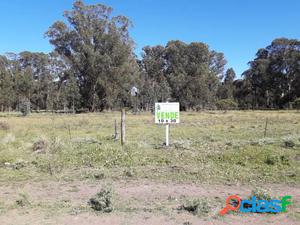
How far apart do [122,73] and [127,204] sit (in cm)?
4530

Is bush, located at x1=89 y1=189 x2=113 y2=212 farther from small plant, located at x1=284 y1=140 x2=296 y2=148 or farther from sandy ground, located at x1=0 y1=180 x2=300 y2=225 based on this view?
small plant, located at x1=284 y1=140 x2=296 y2=148

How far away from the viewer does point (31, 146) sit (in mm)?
11047

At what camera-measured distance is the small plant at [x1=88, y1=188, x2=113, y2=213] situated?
186 inches

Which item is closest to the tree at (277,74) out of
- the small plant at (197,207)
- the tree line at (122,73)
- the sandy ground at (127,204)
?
the tree line at (122,73)

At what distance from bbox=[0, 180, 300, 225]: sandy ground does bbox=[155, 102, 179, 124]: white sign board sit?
4.22m

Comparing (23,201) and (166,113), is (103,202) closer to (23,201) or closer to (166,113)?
(23,201)

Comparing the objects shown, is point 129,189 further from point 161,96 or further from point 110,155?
point 161,96

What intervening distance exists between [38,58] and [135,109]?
3642 cm

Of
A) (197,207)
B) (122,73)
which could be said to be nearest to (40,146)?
(197,207)

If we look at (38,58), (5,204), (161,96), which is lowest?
(5,204)

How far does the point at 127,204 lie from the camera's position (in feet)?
16.6

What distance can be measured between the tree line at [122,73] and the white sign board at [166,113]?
3858 centimetres

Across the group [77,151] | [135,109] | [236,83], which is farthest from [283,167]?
[236,83]

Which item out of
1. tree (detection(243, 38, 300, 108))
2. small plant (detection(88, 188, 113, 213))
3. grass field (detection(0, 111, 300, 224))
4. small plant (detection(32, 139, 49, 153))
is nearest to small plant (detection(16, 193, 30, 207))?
grass field (detection(0, 111, 300, 224))
